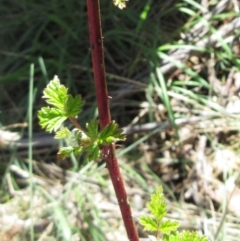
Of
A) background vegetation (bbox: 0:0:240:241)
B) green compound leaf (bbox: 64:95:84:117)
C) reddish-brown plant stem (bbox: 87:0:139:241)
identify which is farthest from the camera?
background vegetation (bbox: 0:0:240:241)

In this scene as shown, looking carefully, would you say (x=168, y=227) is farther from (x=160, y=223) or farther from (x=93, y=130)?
(x=93, y=130)

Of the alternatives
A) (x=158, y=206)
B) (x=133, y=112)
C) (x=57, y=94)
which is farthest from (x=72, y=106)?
(x=133, y=112)

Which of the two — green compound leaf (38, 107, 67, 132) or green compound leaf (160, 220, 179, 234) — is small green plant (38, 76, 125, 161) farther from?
green compound leaf (160, 220, 179, 234)

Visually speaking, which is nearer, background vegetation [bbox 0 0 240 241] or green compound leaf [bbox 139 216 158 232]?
green compound leaf [bbox 139 216 158 232]

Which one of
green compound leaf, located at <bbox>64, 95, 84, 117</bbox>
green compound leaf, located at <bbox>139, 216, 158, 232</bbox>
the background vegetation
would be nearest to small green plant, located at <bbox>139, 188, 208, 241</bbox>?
green compound leaf, located at <bbox>139, 216, 158, 232</bbox>

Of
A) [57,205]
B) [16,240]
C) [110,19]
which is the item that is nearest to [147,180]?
[57,205]

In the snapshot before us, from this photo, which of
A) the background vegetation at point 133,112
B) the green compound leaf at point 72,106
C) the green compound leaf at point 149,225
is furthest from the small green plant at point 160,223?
the background vegetation at point 133,112

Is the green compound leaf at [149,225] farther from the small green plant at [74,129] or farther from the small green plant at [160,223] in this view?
the small green plant at [74,129]

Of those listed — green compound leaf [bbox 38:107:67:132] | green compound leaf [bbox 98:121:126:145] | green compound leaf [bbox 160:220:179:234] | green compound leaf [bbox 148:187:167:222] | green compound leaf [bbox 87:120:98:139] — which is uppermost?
green compound leaf [bbox 38:107:67:132]
